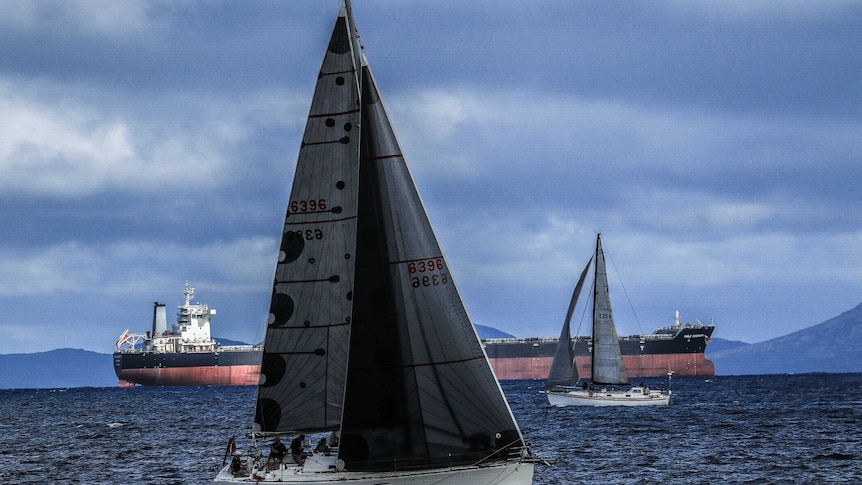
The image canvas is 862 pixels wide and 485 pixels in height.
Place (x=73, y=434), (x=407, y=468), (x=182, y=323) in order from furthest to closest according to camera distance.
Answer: (x=182, y=323)
(x=73, y=434)
(x=407, y=468)

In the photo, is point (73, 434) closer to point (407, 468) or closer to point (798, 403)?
point (407, 468)

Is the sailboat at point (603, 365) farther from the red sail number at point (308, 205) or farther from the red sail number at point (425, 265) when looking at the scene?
the red sail number at point (425, 265)

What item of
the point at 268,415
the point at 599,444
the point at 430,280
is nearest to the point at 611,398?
the point at 599,444

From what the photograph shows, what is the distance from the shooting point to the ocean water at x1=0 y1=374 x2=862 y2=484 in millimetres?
38688

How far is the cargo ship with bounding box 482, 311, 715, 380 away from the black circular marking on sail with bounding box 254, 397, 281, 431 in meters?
128

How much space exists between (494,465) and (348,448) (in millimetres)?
2812

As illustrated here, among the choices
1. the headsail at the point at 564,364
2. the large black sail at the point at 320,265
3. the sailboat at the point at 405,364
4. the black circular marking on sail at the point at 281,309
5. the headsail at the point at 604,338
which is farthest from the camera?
the headsail at the point at 564,364

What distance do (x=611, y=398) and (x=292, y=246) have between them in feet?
183

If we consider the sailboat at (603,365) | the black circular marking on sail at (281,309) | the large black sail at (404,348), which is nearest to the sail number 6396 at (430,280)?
the large black sail at (404,348)

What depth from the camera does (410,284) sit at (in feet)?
71.7

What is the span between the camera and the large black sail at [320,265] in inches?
969

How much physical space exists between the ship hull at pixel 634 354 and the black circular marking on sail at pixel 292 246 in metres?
128

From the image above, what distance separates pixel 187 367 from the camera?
157125 mm

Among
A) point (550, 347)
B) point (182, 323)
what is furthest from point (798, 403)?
point (182, 323)
